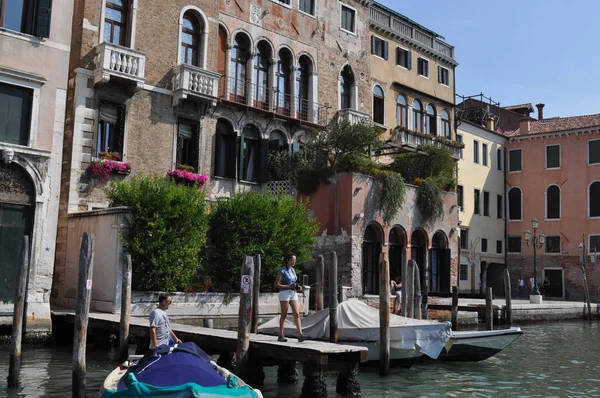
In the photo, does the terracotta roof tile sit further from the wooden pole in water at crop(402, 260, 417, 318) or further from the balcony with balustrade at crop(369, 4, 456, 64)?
A: the wooden pole in water at crop(402, 260, 417, 318)

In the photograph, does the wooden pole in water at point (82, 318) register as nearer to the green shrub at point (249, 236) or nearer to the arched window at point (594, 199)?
the green shrub at point (249, 236)

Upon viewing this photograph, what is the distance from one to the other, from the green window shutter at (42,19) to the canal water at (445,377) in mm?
6981

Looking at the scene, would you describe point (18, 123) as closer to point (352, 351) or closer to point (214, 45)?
point (214, 45)

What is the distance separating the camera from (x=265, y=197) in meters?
18.0

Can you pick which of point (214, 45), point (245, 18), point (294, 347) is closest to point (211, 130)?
point (214, 45)

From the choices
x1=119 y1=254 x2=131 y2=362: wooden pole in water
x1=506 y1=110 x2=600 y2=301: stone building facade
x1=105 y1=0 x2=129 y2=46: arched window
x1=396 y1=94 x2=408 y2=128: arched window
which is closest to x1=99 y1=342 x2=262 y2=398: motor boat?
x1=119 y1=254 x2=131 y2=362: wooden pole in water

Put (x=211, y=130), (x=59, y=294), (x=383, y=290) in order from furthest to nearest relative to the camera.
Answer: (x=211, y=130) → (x=59, y=294) → (x=383, y=290)

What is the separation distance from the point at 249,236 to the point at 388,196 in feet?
18.9

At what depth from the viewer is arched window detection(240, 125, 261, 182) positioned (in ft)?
66.6

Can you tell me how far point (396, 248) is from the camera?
22.1 m

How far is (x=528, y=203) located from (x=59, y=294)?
84.3 ft

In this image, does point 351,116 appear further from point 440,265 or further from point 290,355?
point 290,355

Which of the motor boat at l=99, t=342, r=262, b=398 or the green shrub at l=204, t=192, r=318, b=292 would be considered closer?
the motor boat at l=99, t=342, r=262, b=398

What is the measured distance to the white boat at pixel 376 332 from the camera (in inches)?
485
